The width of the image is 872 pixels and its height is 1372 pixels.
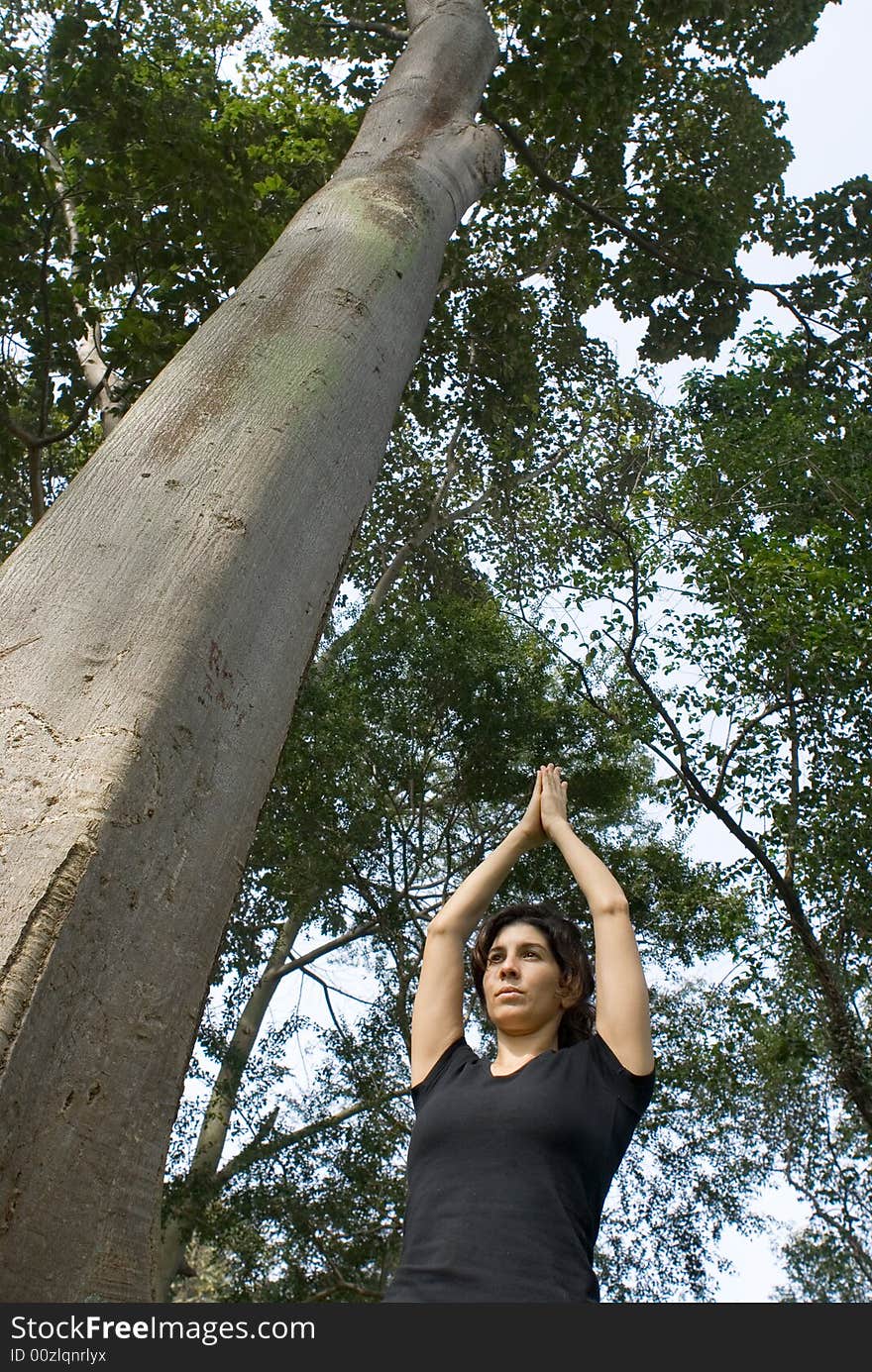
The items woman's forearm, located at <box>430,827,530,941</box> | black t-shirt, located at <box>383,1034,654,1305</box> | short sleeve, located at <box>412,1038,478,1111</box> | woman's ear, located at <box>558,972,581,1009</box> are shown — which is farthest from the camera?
woman's forearm, located at <box>430,827,530,941</box>

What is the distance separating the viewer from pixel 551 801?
1.83 m

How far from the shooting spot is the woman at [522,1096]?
3.98ft

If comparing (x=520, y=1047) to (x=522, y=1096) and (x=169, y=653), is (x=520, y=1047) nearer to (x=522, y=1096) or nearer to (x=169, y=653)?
(x=522, y=1096)

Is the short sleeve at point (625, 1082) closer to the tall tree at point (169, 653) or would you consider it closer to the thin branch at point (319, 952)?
the tall tree at point (169, 653)

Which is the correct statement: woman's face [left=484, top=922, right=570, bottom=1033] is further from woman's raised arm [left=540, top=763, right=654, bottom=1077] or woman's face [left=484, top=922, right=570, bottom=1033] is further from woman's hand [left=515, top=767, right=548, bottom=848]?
woman's hand [left=515, top=767, right=548, bottom=848]

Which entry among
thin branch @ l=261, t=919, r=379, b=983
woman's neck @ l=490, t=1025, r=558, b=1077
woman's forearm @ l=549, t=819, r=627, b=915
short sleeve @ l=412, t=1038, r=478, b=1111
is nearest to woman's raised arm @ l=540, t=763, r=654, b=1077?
woman's forearm @ l=549, t=819, r=627, b=915

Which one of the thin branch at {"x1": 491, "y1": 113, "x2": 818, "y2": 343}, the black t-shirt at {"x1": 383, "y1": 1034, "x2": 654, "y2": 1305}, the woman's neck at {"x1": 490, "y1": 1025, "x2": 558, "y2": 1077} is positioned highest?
the thin branch at {"x1": 491, "y1": 113, "x2": 818, "y2": 343}

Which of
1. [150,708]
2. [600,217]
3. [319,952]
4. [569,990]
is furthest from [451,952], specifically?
[319,952]

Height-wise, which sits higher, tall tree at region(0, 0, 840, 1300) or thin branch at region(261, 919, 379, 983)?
thin branch at region(261, 919, 379, 983)

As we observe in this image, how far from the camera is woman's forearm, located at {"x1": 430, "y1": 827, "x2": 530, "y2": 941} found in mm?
1736

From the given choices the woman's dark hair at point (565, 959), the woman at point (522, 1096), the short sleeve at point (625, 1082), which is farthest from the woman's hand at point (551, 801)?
the short sleeve at point (625, 1082)

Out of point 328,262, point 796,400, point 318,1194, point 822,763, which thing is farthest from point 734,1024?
point 328,262

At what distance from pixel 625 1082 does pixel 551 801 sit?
0.56 m

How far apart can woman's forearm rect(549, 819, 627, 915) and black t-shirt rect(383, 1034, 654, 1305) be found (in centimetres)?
20
